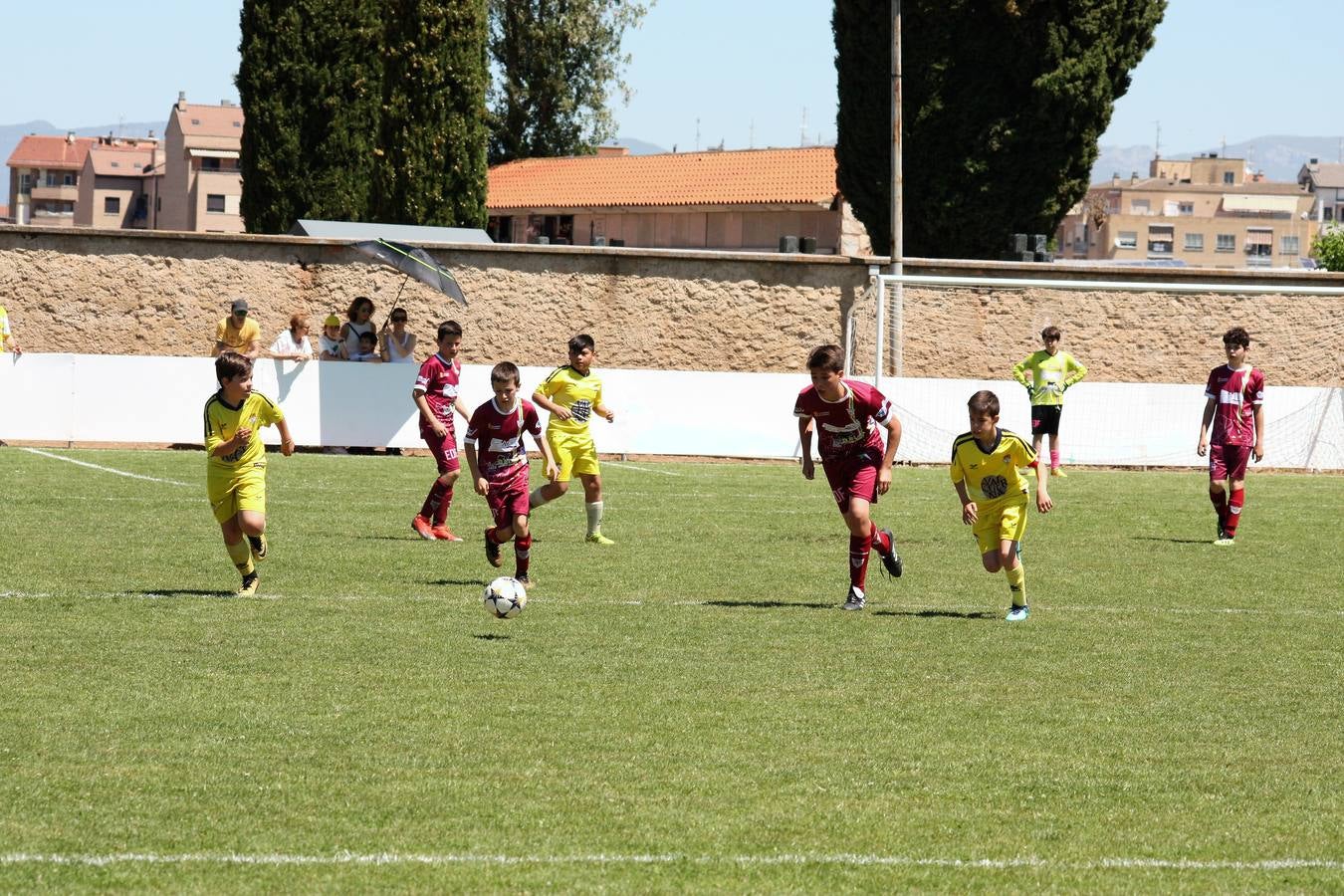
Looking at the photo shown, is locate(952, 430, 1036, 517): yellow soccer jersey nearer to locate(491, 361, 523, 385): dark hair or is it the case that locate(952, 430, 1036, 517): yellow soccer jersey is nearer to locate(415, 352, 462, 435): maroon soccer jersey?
locate(491, 361, 523, 385): dark hair

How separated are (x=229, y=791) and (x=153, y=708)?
5.06 feet

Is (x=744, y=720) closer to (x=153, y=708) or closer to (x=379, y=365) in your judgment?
(x=153, y=708)

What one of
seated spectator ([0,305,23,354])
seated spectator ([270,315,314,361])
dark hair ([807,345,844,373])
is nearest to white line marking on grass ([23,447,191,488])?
seated spectator ([0,305,23,354])

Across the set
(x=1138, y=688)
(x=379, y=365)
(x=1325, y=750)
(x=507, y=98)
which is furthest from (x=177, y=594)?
(x=507, y=98)

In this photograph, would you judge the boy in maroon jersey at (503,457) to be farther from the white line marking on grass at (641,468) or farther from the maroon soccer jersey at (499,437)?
the white line marking on grass at (641,468)

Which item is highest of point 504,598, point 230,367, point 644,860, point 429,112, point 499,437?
point 429,112

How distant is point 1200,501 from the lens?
20844 millimetres

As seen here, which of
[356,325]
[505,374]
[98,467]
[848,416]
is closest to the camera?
[848,416]

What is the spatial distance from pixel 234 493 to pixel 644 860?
246 inches

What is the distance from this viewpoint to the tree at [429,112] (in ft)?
118

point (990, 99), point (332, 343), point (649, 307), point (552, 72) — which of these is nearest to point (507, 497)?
point (332, 343)

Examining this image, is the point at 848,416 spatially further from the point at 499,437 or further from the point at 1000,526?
the point at 499,437

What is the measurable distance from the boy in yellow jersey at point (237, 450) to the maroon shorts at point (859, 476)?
11.7 ft

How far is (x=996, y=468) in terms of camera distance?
37.3 ft
